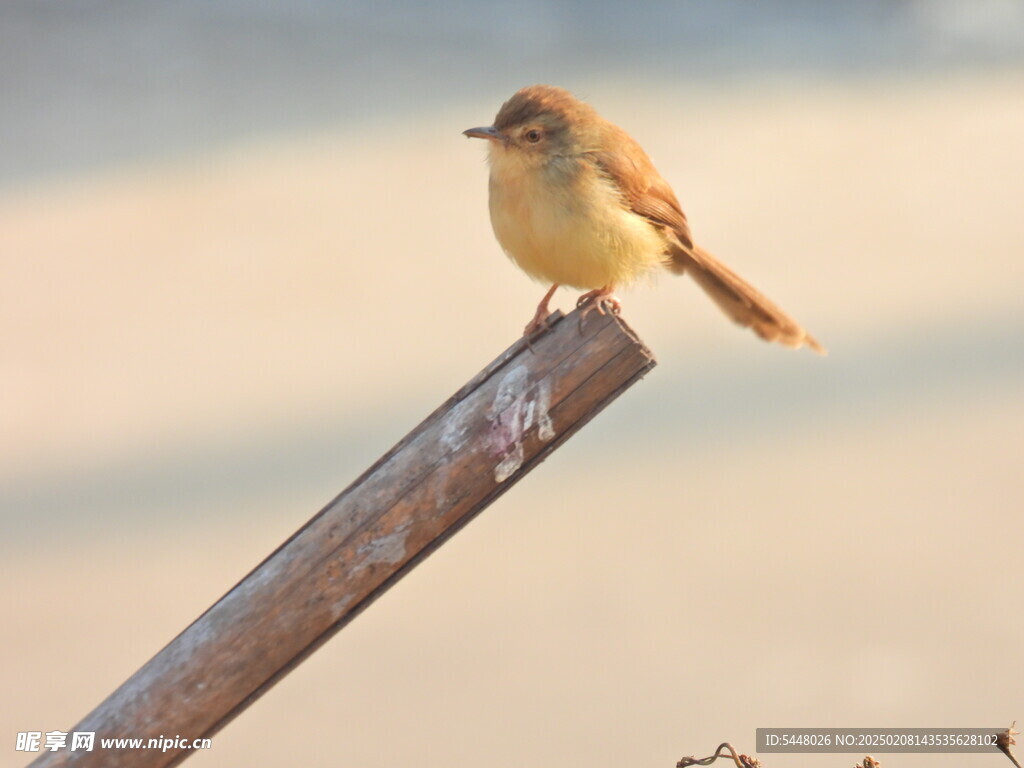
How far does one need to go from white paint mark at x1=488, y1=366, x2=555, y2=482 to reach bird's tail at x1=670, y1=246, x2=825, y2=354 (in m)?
1.96

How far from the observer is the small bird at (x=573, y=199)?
139 inches

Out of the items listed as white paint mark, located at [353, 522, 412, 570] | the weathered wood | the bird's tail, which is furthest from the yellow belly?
white paint mark, located at [353, 522, 412, 570]

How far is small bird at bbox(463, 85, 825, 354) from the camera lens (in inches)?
139

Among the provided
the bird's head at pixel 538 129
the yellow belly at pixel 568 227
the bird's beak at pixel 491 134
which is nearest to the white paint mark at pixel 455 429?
the yellow belly at pixel 568 227

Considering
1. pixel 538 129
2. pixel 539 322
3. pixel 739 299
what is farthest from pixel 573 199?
pixel 739 299

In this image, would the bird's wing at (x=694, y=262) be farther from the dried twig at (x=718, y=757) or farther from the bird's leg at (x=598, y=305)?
the dried twig at (x=718, y=757)

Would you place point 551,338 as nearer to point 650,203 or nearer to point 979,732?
point 979,732

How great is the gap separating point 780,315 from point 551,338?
204 cm

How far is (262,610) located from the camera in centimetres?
223

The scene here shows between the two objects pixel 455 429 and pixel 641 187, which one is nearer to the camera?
pixel 455 429

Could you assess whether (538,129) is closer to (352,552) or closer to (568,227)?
(568,227)

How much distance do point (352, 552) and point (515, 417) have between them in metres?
0.40

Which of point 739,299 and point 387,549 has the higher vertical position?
point 739,299

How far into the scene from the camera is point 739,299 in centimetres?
430
